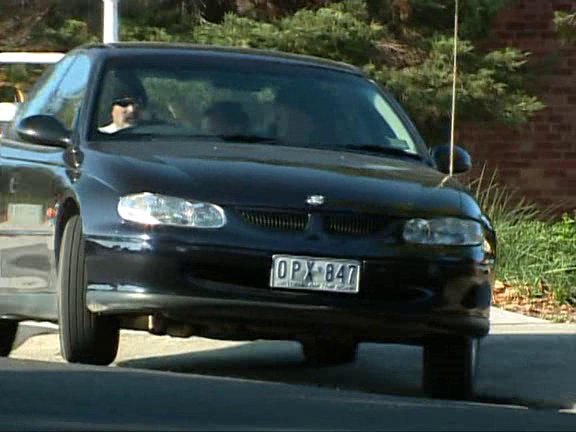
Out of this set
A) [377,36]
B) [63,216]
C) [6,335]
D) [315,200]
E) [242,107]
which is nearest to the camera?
[315,200]

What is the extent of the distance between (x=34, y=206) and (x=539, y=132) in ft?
35.8

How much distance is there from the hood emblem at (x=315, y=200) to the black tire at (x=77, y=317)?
99 centimetres

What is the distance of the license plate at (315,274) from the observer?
7.73 metres

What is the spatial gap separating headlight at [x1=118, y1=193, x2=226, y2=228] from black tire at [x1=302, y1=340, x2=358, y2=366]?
97.3 inches

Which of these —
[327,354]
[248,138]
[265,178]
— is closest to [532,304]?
[327,354]

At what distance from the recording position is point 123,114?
344 inches

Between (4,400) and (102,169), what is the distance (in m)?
1.19

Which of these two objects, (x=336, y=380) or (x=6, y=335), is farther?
(x=6, y=335)

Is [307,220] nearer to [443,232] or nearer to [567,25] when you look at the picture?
Answer: [443,232]

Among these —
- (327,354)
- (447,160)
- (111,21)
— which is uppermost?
(447,160)

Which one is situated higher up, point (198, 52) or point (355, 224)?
point (198, 52)

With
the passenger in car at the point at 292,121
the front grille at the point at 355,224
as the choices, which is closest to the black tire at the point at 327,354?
the passenger in car at the point at 292,121

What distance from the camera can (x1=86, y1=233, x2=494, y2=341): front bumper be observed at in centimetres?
771

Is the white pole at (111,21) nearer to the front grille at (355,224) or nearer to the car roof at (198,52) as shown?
the car roof at (198,52)
